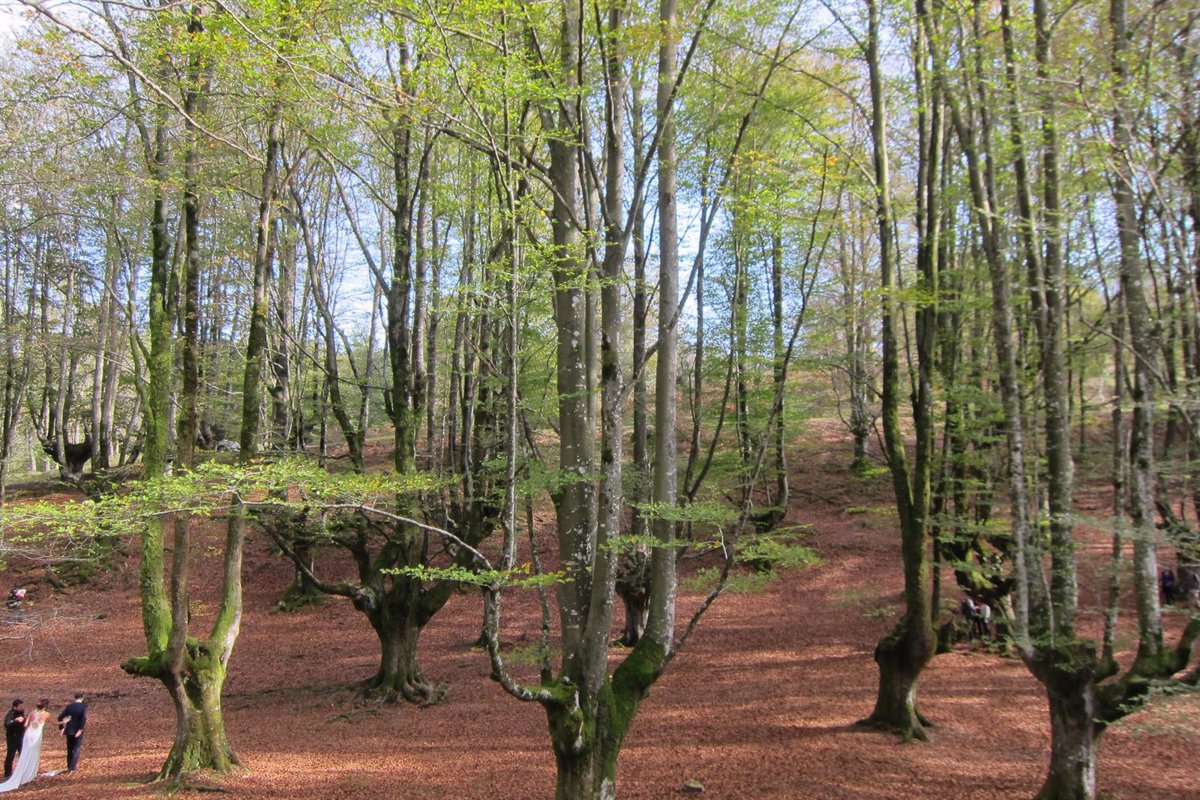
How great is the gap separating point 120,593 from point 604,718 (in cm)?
1558

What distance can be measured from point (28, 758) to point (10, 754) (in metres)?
0.23

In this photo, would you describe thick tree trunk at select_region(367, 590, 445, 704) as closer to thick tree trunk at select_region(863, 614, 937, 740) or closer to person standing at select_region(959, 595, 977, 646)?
thick tree trunk at select_region(863, 614, 937, 740)

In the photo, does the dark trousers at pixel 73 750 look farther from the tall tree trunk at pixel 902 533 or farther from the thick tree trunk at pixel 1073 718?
the thick tree trunk at pixel 1073 718

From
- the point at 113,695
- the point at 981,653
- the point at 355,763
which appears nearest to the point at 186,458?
the point at 355,763

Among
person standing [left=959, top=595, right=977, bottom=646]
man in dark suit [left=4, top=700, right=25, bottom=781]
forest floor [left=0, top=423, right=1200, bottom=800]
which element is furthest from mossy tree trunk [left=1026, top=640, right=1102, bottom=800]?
man in dark suit [left=4, top=700, right=25, bottom=781]

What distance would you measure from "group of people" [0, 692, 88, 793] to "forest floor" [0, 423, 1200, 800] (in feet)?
0.87

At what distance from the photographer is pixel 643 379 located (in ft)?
29.6

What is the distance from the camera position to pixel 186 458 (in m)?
7.12

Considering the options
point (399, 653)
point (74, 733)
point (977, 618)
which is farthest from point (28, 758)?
point (977, 618)

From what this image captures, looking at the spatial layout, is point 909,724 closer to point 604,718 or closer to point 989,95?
point 604,718

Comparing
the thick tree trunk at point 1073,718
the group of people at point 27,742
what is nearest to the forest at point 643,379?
the thick tree trunk at point 1073,718

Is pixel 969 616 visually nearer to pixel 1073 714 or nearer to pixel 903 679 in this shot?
pixel 903 679

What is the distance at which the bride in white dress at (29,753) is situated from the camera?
773 cm

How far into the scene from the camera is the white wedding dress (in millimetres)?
7709
